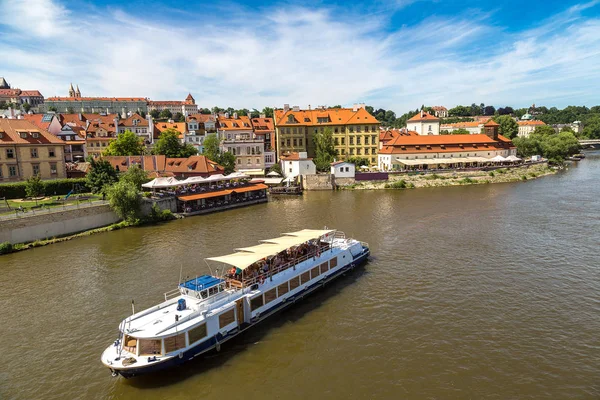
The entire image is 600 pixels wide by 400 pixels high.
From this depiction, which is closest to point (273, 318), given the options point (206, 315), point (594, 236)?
point (206, 315)

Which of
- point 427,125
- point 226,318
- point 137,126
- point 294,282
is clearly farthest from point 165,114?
point 226,318

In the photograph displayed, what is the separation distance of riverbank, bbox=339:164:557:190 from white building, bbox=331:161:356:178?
7.41 ft

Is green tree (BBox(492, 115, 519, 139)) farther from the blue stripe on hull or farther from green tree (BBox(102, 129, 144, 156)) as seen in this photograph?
the blue stripe on hull

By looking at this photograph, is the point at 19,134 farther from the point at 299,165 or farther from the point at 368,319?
the point at 368,319

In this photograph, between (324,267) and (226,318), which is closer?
(226,318)

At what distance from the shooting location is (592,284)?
943 inches

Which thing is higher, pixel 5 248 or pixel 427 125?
pixel 427 125

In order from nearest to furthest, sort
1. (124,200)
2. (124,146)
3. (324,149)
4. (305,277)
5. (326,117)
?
(305,277)
(124,200)
(124,146)
(324,149)
(326,117)

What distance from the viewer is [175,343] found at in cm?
1642

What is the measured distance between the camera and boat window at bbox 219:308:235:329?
60.1 ft

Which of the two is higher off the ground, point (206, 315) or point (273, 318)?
point (206, 315)

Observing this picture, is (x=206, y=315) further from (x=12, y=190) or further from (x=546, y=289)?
(x=12, y=190)

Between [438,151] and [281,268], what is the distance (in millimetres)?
64413

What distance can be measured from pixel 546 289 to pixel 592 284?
3.30 meters
